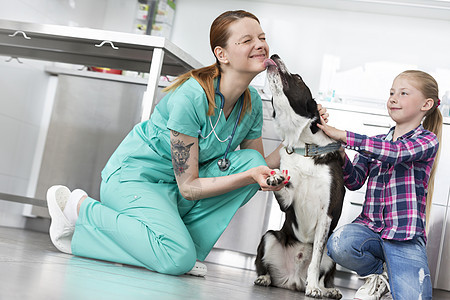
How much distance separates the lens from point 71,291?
1.01m

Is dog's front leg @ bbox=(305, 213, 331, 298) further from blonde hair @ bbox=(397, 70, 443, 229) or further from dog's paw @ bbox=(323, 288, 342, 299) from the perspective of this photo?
blonde hair @ bbox=(397, 70, 443, 229)

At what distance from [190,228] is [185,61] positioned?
2.72ft

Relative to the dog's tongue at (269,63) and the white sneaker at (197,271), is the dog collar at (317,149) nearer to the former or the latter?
the dog's tongue at (269,63)

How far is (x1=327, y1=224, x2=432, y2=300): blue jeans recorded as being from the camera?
1.71m

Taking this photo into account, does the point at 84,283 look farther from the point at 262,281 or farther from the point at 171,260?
the point at 262,281

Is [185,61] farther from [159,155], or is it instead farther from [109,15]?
[109,15]

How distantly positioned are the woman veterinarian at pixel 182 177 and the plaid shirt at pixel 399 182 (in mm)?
287

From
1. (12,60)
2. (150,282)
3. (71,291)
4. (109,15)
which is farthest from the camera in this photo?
(109,15)

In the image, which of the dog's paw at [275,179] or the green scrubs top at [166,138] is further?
the green scrubs top at [166,138]

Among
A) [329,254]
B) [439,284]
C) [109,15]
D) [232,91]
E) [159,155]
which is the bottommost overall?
[439,284]

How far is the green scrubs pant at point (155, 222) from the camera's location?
68.1 inches

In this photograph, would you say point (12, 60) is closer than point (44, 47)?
No

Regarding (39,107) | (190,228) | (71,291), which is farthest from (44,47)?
(71,291)

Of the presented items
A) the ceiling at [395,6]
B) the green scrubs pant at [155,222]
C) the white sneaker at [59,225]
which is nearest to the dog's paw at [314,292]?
the green scrubs pant at [155,222]
